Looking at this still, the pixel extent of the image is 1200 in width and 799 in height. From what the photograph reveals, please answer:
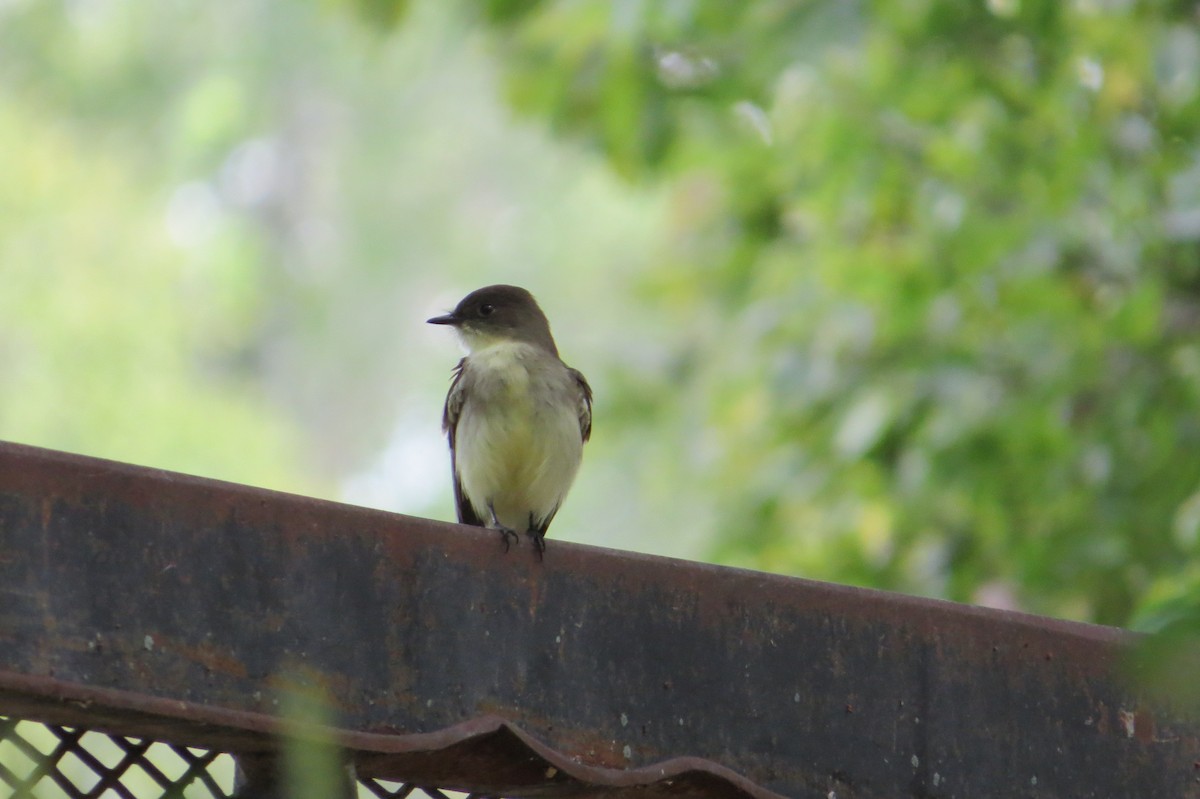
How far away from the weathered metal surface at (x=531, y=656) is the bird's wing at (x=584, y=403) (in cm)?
279

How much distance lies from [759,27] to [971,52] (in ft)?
2.39

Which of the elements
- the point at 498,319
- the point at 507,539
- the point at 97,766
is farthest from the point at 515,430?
the point at 97,766

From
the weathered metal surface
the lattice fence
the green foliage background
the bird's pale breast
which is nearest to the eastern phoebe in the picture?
the bird's pale breast

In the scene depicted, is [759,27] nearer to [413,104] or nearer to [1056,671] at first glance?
[1056,671]

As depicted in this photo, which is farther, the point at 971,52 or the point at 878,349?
the point at 878,349

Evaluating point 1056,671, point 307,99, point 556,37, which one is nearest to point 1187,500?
point 556,37

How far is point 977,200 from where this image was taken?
569 cm

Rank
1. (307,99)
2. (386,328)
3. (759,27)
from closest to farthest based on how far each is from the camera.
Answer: (759,27) < (386,328) < (307,99)

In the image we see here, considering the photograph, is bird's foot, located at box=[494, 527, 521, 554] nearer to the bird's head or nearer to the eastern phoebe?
the eastern phoebe

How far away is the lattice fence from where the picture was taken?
1.54 meters

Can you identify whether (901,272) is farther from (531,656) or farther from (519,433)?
(531,656)

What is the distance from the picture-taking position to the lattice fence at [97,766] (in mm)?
1540

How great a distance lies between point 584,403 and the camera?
16.3 ft

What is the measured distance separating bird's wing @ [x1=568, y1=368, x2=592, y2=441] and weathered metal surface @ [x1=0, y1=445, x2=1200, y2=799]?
279 cm
